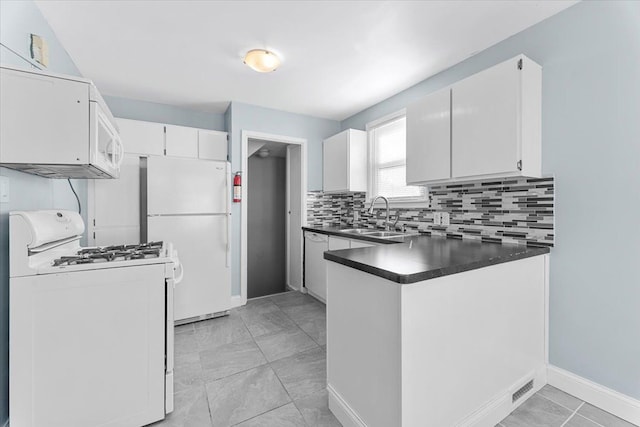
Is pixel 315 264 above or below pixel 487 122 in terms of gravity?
below

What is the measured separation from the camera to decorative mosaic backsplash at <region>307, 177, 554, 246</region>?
6.09 ft

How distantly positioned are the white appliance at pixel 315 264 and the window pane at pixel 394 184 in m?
0.91

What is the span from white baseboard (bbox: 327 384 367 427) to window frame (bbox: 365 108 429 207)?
1.88 metres

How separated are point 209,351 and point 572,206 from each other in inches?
111

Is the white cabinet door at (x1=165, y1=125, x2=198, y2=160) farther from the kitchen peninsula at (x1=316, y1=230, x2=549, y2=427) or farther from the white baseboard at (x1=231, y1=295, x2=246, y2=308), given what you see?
the kitchen peninsula at (x1=316, y1=230, x2=549, y2=427)

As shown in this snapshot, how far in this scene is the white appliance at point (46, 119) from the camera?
1.24m

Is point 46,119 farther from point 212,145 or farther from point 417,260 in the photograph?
point 212,145

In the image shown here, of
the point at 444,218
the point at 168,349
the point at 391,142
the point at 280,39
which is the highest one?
the point at 280,39

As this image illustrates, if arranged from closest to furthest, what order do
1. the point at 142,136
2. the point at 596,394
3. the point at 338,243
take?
the point at 596,394 → the point at 338,243 → the point at 142,136

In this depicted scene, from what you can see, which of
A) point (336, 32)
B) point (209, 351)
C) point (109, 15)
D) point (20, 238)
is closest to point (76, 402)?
point (20, 238)

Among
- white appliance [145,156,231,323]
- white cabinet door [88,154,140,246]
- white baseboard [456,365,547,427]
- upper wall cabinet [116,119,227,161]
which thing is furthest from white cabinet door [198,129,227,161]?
white baseboard [456,365,547,427]

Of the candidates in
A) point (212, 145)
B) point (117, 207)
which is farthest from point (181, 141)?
point (117, 207)

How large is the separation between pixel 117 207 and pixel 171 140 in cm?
95

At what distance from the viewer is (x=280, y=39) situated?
82.6 inches
